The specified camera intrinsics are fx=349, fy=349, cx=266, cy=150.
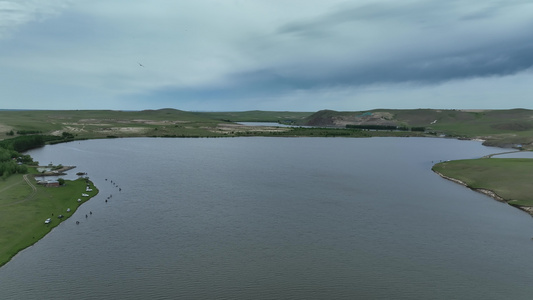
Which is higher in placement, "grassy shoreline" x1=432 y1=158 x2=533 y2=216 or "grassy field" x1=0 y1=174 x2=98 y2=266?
"grassy shoreline" x1=432 y1=158 x2=533 y2=216

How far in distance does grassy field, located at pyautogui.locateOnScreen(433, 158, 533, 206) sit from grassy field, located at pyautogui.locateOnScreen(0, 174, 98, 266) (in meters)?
80.5

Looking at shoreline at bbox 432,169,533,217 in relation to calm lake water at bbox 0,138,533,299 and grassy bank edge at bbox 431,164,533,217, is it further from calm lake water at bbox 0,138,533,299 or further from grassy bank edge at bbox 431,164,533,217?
calm lake water at bbox 0,138,533,299

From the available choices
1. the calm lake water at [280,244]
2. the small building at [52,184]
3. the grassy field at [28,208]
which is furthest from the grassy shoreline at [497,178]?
the small building at [52,184]

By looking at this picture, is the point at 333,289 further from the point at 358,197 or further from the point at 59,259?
the point at 358,197

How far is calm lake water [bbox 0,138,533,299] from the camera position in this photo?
119ft

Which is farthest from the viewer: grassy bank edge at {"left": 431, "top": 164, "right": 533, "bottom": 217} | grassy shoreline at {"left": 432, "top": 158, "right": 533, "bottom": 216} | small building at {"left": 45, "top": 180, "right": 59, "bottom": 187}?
small building at {"left": 45, "top": 180, "right": 59, "bottom": 187}

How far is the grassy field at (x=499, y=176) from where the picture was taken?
68.6m

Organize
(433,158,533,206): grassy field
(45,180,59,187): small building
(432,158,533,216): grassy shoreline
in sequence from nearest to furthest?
1. (432,158,533,216): grassy shoreline
2. (433,158,533,206): grassy field
3. (45,180,59,187): small building

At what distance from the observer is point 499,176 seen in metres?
81.8

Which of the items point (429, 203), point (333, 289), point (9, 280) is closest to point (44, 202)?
point (9, 280)

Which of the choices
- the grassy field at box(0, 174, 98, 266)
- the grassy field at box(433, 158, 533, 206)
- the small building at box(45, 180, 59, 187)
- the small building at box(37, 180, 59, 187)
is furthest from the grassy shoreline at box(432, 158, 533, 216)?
the small building at box(37, 180, 59, 187)

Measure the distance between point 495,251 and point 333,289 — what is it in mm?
24530

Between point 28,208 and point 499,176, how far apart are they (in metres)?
97.6

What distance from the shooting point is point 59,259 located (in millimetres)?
42031
